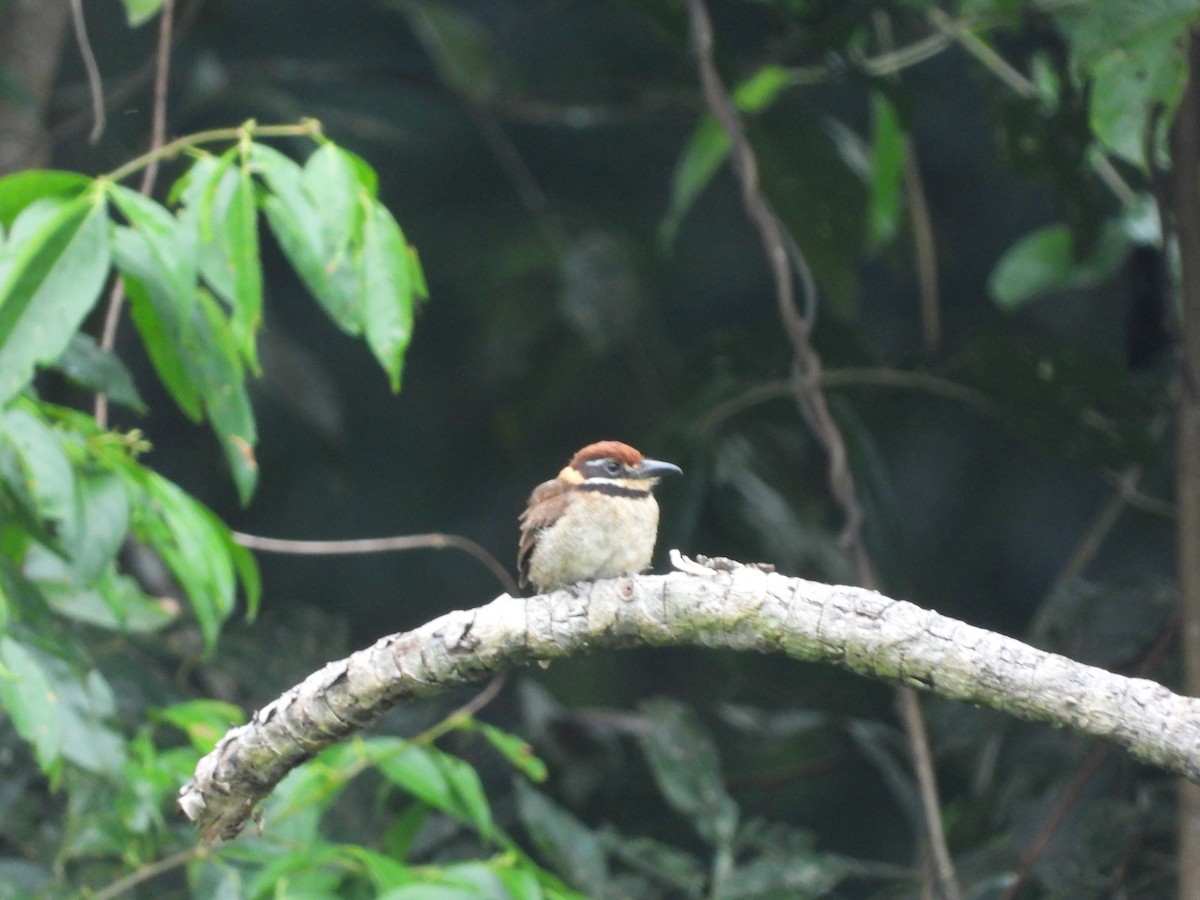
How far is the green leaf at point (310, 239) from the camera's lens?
108 inches

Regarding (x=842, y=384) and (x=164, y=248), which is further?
(x=842, y=384)

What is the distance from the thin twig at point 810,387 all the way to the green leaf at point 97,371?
1.85m

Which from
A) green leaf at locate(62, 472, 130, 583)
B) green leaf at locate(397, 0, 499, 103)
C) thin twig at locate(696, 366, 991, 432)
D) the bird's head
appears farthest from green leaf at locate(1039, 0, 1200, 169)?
green leaf at locate(397, 0, 499, 103)

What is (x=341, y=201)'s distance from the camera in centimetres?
273

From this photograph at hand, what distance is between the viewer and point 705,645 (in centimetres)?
224

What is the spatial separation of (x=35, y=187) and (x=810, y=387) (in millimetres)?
2226

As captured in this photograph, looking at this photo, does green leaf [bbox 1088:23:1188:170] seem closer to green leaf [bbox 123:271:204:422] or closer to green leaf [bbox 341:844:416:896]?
green leaf [bbox 123:271:204:422]

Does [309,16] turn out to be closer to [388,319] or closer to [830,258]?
[830,258]

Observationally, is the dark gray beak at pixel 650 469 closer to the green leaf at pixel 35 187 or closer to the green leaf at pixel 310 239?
the green leaf at pixel 310 239

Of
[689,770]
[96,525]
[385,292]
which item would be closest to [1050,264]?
[689,770]

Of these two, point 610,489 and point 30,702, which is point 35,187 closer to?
point 30,702

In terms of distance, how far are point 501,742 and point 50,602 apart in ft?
3.76

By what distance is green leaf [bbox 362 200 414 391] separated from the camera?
277cm

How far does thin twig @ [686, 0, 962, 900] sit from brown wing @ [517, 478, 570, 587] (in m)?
0.98
